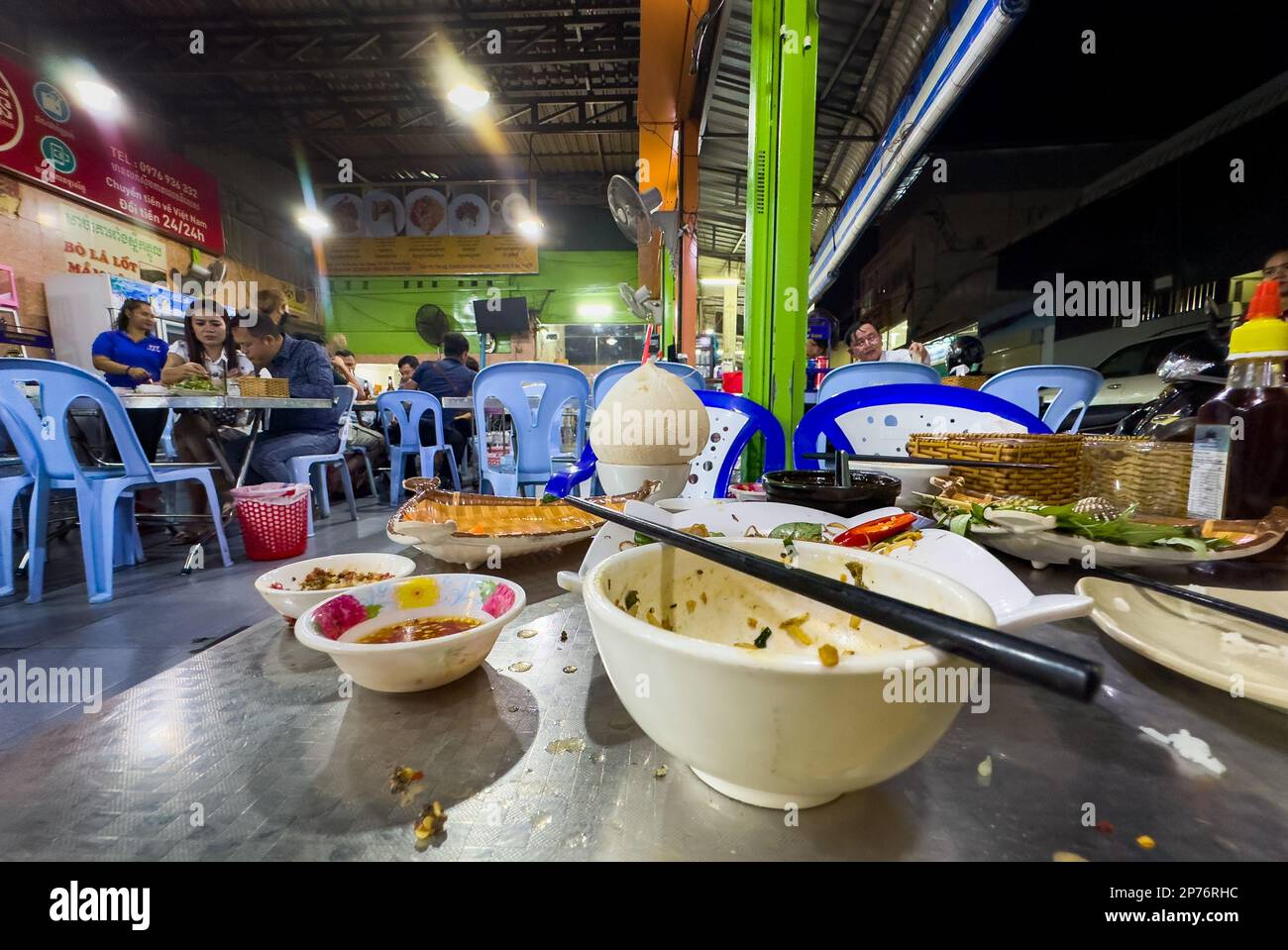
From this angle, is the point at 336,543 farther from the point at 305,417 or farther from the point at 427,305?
the point at 427,305

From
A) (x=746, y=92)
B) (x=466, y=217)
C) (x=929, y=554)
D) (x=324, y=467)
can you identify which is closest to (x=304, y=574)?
(x=929, y=554)

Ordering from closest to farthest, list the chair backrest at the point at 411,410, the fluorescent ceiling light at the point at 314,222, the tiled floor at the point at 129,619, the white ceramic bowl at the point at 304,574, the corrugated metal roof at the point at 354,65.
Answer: the white ceramic bowl at the point at 304,574 → the tiled floor at the point at 129,619 → the chair backrest at the point at 411,410 → the corrugated metal roof at the point at 354,65 → the fluorescent ceiling light at the point at 314,222

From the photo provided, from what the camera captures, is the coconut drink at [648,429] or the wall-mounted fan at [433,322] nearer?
the coconut drink at [648,429]

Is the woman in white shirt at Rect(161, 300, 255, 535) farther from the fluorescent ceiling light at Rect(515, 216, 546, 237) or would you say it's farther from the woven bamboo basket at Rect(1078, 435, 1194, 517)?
the fluorescent ceiling light at Rect(515, 216, 546, 237)

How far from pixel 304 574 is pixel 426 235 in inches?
492

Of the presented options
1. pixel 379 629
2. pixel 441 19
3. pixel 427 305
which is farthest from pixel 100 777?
pixel 427 305

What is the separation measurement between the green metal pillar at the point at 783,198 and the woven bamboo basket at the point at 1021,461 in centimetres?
Answer: 100

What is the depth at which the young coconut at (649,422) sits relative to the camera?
0.90 meters

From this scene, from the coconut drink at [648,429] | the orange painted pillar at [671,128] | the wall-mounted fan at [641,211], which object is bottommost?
the coconut drink at [648,429]

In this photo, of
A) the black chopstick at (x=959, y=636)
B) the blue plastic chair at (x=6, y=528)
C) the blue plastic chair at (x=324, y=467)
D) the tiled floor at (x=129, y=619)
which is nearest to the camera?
the black chopstick at (x=959, y=636)

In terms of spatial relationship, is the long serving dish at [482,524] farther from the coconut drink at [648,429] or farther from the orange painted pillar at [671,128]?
the orange painted pillar at [671,128]

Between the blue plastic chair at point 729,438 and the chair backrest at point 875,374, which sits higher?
the chair backrest at point 875,374

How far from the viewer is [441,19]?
7.76 meters

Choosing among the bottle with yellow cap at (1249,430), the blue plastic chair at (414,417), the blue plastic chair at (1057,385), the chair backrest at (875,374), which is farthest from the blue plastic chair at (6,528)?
the blue plastic chair at (1057,385)
